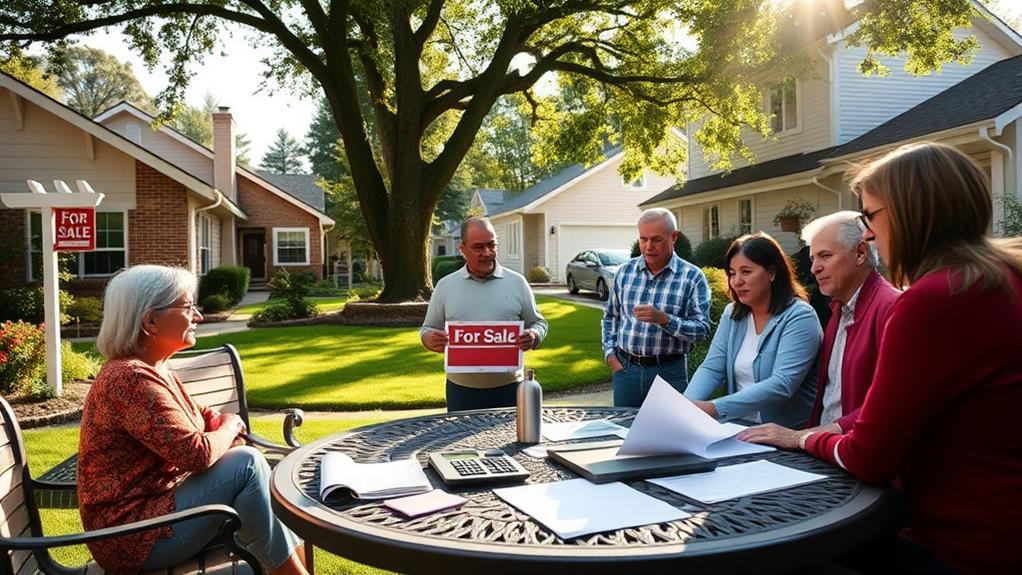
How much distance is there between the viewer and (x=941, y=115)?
14375mm

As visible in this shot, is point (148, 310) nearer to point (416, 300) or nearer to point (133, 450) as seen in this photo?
point (133, 450)

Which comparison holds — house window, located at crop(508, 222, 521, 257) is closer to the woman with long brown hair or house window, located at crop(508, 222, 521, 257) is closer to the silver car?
the silver car

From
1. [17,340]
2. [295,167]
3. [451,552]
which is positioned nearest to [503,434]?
[451,552]

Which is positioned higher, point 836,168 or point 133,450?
point 836,168

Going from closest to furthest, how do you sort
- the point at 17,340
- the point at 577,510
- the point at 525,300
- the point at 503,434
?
the point at 577,510
the point at 503,434
the point at 525,300
the point at 17,340

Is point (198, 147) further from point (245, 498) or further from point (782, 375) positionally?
point (782, 375)

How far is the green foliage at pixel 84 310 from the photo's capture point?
49.4 feet

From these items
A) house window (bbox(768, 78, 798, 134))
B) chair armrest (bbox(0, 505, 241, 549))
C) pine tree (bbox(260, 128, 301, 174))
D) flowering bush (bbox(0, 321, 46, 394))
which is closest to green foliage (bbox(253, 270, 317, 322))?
flowering bush (bbox(0, 321, 46, 394))

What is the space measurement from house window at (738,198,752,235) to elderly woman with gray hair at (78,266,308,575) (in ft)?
63.7

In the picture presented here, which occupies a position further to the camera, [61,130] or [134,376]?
[61,130]

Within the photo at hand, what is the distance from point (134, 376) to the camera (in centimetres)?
241

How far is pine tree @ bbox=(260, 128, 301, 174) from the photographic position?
245ft

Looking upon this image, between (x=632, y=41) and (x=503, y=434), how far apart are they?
622 inches

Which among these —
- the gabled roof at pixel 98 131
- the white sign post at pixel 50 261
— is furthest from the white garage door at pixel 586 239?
the white sign post at pixel 50 261
